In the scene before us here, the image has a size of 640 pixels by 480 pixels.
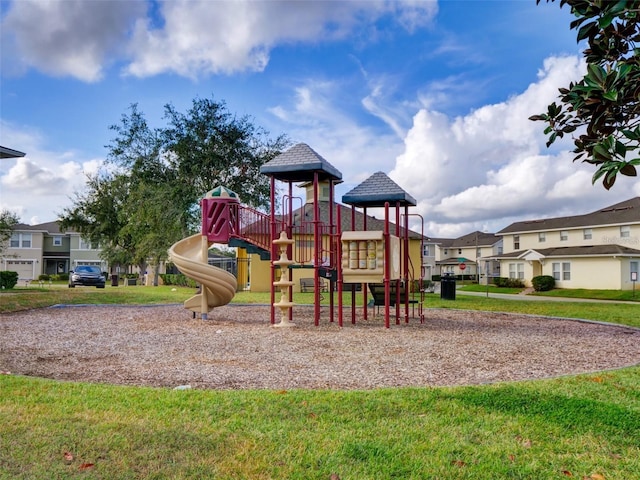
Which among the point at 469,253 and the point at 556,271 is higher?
the point at 469,253

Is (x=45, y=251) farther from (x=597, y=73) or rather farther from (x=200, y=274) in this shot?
(x=597, y=73)

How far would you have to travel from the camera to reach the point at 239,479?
3.08 meters

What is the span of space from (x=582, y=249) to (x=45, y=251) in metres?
51.0

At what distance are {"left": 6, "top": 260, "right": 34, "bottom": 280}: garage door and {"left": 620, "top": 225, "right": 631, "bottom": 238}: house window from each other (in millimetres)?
52915

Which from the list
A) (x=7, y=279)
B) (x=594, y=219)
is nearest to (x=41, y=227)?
(x=7, y=279)

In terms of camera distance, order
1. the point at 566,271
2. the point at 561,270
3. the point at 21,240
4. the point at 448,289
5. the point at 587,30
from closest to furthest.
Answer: the point at 587,30
the point at 448,289
the point at 566,271
the point at 561,270
the point at 21,240

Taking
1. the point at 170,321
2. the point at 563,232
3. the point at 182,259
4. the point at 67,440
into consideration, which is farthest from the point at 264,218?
the point at 563,232

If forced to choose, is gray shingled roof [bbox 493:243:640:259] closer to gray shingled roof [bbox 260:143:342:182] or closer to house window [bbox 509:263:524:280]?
house window [bbox 509:263:524:280]

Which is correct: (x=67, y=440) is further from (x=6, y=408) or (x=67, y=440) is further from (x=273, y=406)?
(x=273, y=406)

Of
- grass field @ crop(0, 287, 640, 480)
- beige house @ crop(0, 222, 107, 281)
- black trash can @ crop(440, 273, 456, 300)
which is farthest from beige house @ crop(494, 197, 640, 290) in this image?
beige house @ crop(0, 222, 107, 281)

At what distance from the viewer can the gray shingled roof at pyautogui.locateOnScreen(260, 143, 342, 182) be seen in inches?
444

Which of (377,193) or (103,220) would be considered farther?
(103,220)

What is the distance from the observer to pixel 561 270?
34.7 metres

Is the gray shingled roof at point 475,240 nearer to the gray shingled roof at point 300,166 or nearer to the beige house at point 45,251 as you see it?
the beige house at point 45,251
